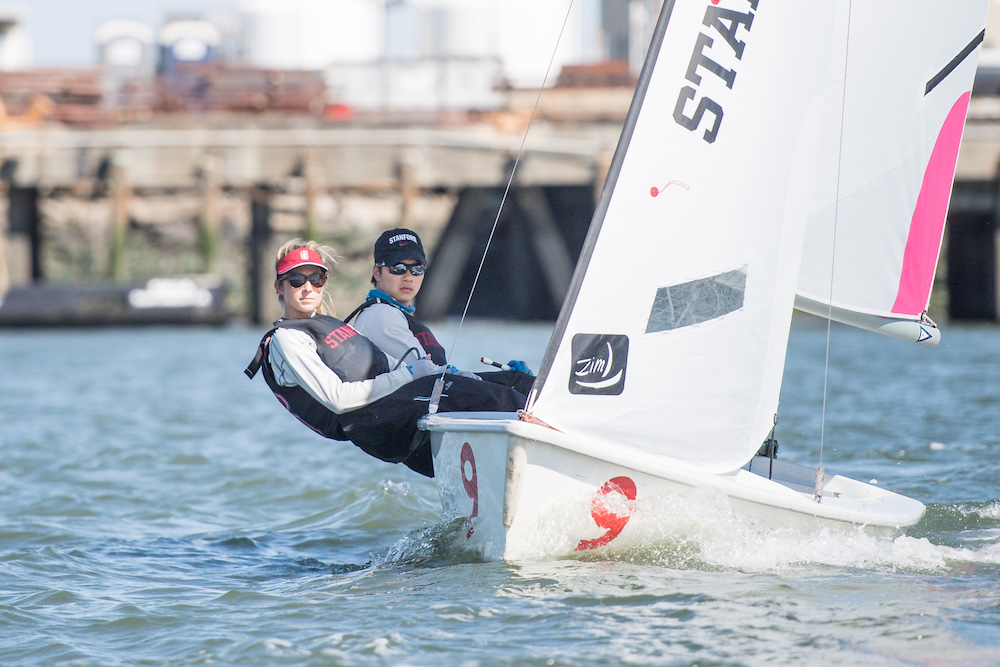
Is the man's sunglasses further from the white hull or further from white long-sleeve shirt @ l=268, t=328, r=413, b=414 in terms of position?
the white hull

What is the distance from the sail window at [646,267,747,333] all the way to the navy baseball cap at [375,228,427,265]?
111 cm

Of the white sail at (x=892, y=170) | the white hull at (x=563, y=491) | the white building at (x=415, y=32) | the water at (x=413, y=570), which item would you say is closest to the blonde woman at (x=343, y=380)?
the white hull at (x=563, y=491)

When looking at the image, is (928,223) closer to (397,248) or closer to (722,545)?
(722,545)

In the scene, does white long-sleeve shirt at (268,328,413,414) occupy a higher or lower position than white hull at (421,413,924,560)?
higher

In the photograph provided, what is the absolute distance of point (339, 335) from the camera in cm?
465

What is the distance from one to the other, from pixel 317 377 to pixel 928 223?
3.03 meters

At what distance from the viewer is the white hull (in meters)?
4.08

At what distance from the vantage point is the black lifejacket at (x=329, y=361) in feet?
15.1

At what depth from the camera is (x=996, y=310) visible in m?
18.8

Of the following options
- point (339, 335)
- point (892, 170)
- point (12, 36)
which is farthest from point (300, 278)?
point (12, 36)

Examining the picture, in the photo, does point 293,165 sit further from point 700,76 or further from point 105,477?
point 700,76

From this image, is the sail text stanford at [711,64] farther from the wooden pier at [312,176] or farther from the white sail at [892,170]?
the wooden pier at [312,176]

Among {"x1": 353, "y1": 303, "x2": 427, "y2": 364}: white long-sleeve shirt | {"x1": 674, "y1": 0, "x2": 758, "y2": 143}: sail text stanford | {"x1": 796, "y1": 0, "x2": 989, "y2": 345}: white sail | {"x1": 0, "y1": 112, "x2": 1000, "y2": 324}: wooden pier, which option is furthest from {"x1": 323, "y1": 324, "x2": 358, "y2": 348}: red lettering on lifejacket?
{"x1": 0, "y1": 112, "x2": 1000, "y2": 324}: wooden pier

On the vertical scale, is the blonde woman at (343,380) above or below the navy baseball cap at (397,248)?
below
